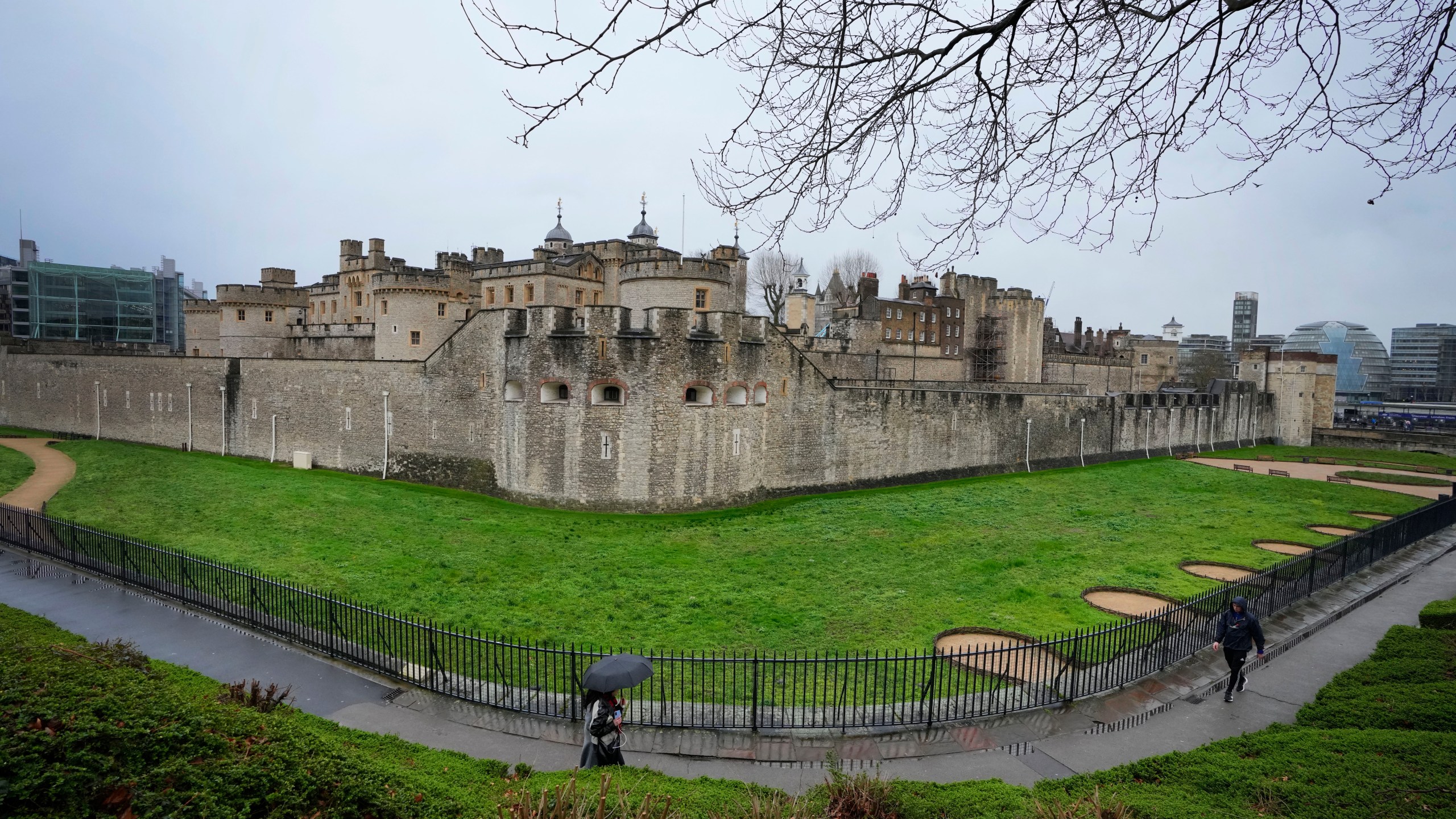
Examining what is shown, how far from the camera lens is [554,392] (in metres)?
21.8

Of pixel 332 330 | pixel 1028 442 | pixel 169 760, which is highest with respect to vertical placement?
pixel 332 330

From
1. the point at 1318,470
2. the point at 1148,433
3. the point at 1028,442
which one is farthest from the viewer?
the point at 1148,433

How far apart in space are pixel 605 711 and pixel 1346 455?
48.9 meters

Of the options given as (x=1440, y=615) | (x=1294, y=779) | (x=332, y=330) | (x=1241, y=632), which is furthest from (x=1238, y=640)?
(x=332, y=330)

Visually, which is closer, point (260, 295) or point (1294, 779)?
point (1294, 779)

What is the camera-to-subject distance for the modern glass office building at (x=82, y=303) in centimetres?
5972

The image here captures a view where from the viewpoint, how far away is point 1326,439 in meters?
47.8

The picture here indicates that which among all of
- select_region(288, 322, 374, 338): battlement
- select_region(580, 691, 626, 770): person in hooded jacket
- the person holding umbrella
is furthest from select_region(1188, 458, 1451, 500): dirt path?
select_region(288, 322, 374, 338): battlement

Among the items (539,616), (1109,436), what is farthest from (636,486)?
(1109,436)

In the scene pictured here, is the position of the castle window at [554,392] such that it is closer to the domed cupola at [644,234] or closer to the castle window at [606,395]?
the castle window at [606,395]

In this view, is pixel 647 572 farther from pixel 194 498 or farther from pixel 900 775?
pixel 194 498

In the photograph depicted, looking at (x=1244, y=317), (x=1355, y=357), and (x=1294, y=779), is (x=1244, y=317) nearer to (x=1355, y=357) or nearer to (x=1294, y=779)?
(x=1355, y=357)

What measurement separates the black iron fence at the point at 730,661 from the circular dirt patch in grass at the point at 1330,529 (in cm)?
813

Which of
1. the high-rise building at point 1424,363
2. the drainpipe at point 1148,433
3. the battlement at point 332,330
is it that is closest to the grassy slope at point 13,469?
the battlement at point 332,330
